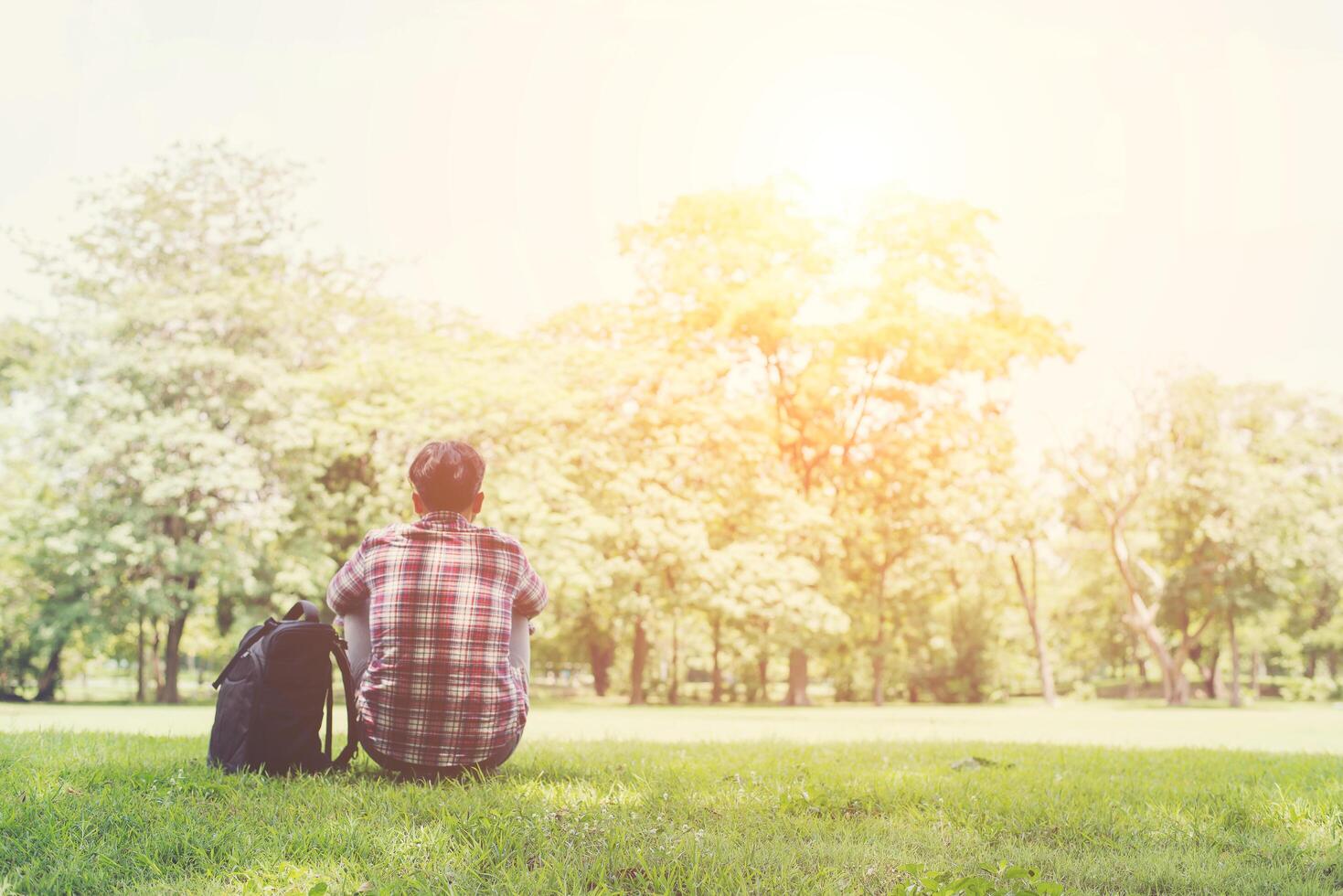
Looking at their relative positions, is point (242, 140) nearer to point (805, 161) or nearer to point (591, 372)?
point (591, 372)

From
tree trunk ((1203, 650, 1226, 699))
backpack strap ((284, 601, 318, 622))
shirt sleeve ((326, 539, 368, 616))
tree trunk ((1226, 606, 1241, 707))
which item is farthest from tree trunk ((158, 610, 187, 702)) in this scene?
tree trunk ((1203, 650, 1226, 699))

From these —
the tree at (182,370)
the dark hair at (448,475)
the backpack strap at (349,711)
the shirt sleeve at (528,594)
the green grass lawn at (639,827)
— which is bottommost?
the green grass lawn at (639,827)

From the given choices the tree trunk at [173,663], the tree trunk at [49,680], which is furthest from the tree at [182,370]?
the tree trunk at [49,680]

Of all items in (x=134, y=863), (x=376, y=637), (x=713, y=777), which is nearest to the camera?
(x=134, y=863)

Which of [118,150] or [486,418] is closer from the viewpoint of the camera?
[486,418]

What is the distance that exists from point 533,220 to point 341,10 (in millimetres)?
11629

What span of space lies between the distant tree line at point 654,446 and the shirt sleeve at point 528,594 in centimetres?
1459

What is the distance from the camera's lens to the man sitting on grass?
4422mm

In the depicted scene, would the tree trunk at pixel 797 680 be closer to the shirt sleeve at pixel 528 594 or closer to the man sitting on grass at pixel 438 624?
the shirt sleeve at pixel 528 594

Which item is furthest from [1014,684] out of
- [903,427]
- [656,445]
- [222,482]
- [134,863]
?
[134,863]

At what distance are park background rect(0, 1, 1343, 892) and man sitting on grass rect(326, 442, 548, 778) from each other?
0.43 metres

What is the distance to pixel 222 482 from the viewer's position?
62.4ft

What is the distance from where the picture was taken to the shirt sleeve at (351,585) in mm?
4555

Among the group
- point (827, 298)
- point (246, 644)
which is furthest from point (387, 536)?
point (827, 298)
